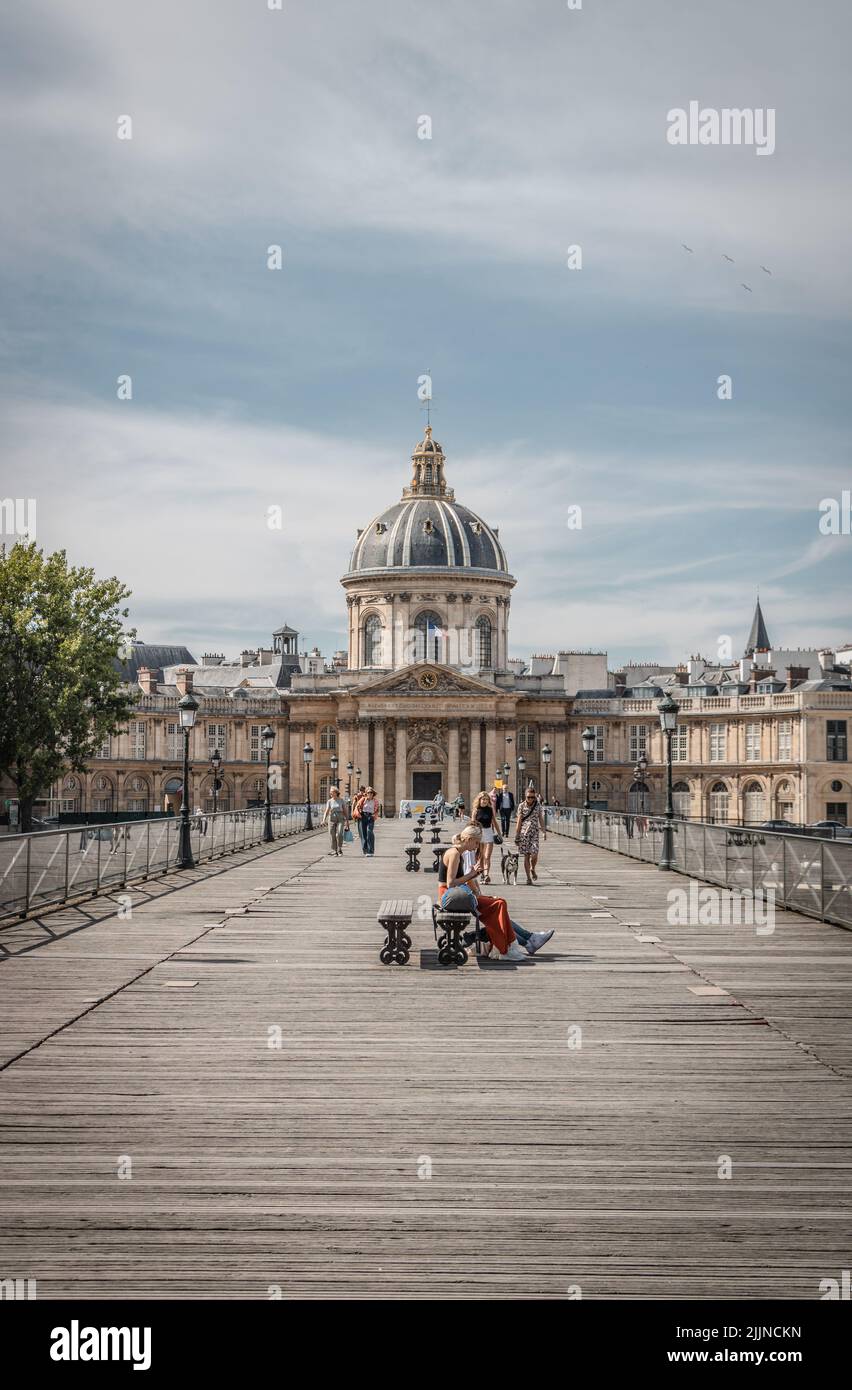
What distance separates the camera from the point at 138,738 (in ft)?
371

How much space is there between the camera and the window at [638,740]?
11538 cm

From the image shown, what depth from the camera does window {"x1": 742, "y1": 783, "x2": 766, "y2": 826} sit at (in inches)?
4161

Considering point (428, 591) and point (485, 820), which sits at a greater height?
point (428, 591)

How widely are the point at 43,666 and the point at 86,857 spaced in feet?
123

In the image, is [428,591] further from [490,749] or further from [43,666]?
[43,666]

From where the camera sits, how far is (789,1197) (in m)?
7.61

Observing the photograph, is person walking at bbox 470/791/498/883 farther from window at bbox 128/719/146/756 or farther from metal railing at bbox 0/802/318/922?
window at bbox 128/719/146/756

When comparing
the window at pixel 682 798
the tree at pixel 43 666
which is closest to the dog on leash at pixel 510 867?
the tree at pixel 43 666

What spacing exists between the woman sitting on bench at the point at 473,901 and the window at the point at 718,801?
94655 mm

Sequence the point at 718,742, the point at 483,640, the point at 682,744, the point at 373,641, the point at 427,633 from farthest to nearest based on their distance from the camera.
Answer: the point at 373,641
the point at 483,640
the point at 427,633
the point at 682,744
the point at 718,742

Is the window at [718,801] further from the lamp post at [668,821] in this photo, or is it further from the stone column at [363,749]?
the lamp post at [668,821]

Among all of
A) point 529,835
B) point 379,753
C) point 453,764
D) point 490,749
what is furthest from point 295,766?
point 529,835

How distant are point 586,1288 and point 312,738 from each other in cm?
10725

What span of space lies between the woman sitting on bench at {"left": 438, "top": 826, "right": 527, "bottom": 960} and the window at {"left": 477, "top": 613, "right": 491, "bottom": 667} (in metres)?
100
